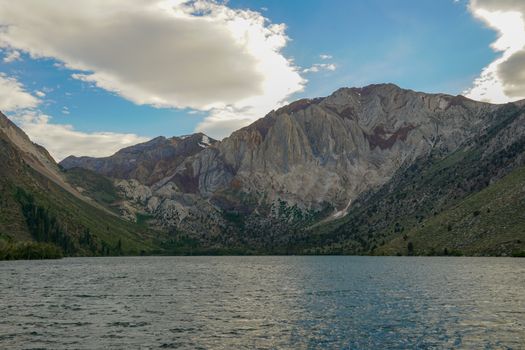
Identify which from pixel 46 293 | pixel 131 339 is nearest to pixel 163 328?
pixel 131 339

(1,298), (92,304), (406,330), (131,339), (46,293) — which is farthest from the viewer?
(46,293)

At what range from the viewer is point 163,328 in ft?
208

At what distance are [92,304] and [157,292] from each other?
938 inches

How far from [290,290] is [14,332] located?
65304mm

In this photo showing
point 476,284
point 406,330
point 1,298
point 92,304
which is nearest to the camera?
point 406,330

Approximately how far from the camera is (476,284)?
115500mm

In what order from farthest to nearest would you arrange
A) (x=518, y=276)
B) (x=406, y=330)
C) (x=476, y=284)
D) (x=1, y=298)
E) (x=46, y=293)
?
1. (x=518, y=276)
2. (x=476, y=284)
3. (x=46, y=293)
4. (x=1, y=298)
5. (x=406, y=330)

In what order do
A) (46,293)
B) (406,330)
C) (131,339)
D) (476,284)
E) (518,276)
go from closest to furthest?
(131,339)
(406,330)
(46,293)
(476,284)
(518,276)

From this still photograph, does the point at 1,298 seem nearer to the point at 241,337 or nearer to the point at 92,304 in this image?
the point at 92,304

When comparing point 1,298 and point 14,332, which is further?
point 1,298

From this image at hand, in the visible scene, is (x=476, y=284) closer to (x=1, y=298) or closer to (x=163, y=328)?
(x=163, y=328)

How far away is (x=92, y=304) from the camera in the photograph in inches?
3479

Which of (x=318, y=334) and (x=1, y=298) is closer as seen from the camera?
(x=318, y=334)

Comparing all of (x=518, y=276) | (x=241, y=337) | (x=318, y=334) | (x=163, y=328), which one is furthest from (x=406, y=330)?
(x=518, y=276)
